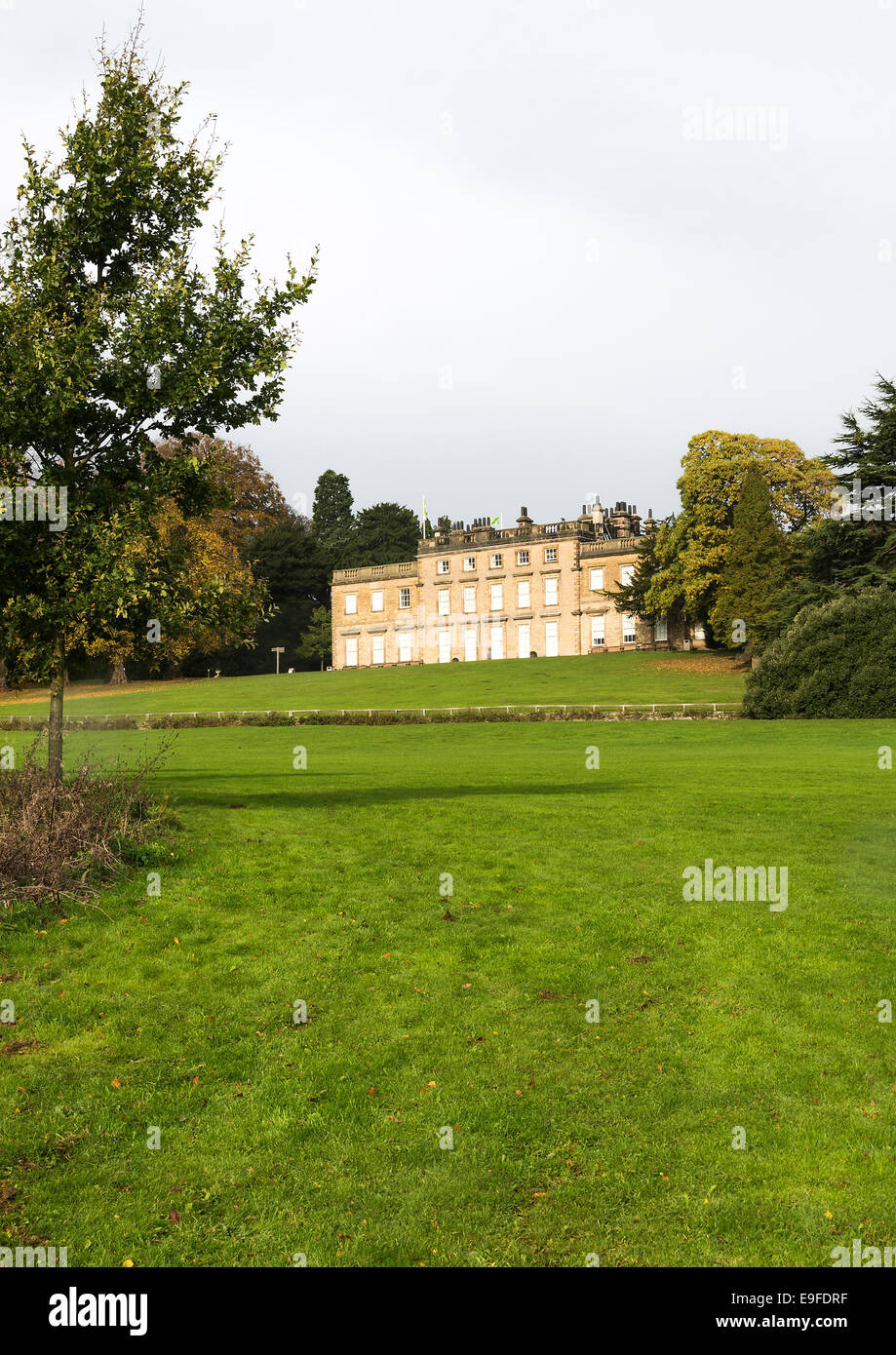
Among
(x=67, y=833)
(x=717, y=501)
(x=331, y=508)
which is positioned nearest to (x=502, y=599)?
(x=717, y=501)

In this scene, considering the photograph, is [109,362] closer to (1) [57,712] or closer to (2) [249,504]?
(1) [57,712]

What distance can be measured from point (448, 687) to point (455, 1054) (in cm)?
5634

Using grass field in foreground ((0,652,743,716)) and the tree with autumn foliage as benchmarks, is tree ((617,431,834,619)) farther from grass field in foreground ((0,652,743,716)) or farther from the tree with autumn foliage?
grass field in foreground ((0,652,743,716))

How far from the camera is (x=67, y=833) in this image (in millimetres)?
13500

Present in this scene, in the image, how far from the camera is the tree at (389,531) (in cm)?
11453

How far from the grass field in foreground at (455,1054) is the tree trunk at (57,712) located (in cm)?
226

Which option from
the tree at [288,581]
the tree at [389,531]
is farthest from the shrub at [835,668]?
the tree at [389,531]

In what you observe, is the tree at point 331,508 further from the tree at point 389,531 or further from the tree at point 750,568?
the tree at point 750,568

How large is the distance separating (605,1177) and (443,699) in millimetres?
51186

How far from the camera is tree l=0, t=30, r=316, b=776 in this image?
1388 centimetres

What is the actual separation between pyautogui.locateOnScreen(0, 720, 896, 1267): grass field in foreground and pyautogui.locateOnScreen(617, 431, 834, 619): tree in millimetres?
52769

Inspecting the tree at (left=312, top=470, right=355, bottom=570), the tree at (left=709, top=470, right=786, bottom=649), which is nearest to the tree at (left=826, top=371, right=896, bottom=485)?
the tree at (left=709, top=470, right=786, bottom=649)
